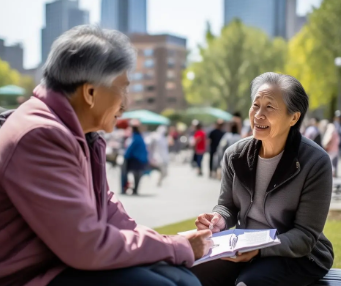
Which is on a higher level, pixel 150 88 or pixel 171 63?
pixel 171 63

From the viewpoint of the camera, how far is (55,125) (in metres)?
1.83

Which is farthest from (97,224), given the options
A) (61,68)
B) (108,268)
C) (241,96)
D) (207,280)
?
(241,96)

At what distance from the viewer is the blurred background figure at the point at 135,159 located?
13328 millimetres

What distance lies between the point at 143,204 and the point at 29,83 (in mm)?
38575

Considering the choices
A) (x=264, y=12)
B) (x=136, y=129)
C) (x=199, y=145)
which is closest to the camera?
(x=136, y=129)

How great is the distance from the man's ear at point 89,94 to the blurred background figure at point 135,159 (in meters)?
11.2

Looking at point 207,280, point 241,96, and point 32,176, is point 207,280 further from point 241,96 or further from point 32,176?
point 241,96

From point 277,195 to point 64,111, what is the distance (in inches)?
55.6

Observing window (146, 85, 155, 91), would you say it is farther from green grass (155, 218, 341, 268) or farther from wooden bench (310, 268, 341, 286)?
wooden bench (310, 268, 341, 286)

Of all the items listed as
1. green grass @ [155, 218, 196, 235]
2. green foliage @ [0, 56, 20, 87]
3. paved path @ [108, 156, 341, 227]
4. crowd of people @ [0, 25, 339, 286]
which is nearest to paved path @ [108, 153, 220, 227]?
paved path @ [108, 156, 341, 227]

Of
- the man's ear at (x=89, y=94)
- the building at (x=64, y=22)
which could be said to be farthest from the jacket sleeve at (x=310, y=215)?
the building at (x=64, y=22)

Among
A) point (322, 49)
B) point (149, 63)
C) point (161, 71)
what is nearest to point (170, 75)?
point (161, 71)

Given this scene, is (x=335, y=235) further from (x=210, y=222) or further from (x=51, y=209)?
(x=51, y=209)

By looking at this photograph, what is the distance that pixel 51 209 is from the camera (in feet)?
5.77
